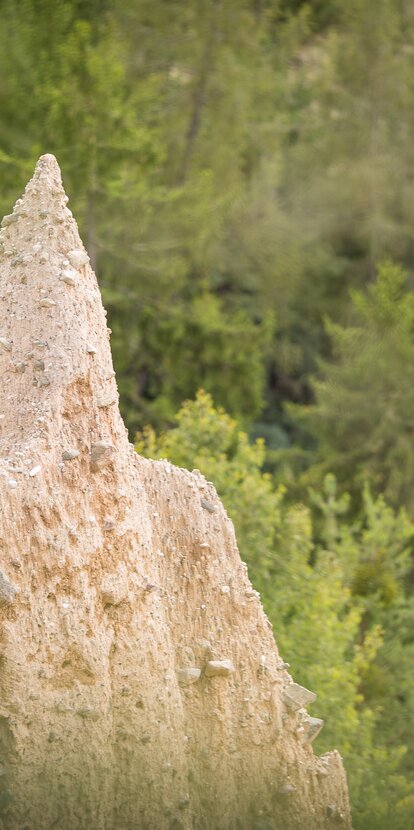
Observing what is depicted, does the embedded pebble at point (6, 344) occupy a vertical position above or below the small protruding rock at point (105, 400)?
above

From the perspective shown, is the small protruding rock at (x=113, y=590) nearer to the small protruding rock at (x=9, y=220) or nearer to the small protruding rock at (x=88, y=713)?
the small protruding rock at (x=88, y=713)

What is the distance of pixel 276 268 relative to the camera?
129 feet

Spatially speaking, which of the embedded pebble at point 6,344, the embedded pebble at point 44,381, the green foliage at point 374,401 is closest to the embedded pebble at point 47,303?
the embedded pebble at point 6,344

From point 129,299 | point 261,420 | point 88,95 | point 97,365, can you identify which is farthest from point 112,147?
point 97,365

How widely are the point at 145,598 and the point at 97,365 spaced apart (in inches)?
70.1

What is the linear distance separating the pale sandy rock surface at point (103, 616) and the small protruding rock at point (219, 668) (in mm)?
18

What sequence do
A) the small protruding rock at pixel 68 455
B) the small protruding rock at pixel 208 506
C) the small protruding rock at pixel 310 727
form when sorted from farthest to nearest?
the small protruding rock at pixel 310 727 < the small protruding rock at pixel 208 506 < the small protruding rock at pixel 68 455

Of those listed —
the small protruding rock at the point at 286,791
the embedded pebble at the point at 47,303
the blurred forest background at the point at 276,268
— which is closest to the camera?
the embedded pebble at the point at 47,303

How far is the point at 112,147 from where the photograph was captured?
89.7ft

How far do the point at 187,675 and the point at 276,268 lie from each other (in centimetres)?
3092

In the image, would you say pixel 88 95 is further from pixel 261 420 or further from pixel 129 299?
pixel 261 420

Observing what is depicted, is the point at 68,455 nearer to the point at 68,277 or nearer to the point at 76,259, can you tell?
the point at 68,277

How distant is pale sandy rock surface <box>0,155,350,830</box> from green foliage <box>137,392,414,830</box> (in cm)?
671

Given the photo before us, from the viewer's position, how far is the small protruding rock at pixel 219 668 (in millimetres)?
9242
